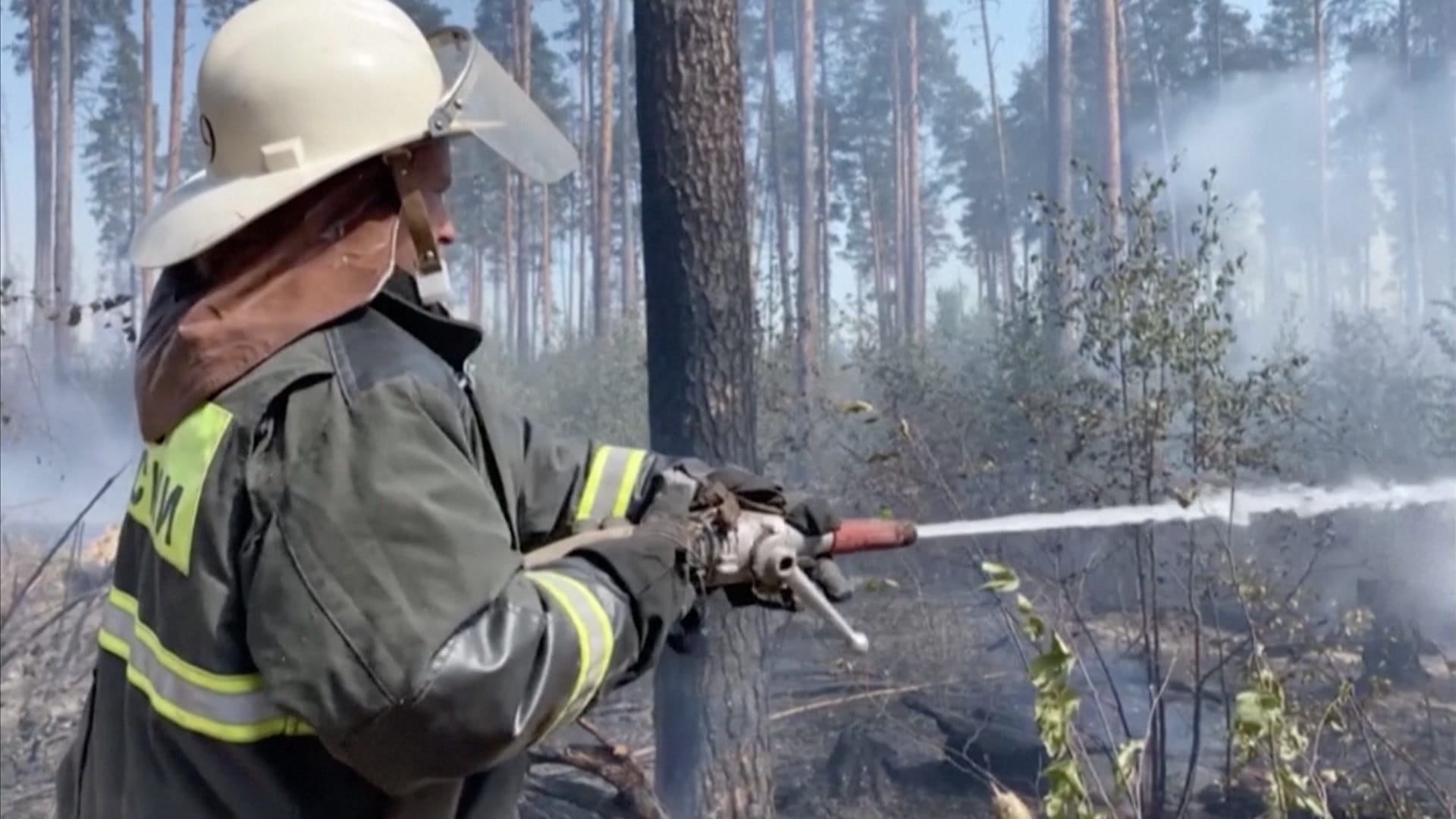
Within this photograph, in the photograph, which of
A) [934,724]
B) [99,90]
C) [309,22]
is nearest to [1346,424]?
[934,724]

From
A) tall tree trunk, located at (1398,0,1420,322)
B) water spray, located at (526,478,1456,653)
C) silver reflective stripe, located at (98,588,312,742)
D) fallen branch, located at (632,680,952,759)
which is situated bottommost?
fallen branch, located at (632,680,952,759)

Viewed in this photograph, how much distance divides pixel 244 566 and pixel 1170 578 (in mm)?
4812

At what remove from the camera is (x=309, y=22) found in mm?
1744

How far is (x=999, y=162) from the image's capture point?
22.2ft

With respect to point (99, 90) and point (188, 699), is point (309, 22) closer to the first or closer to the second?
point (188, 699)

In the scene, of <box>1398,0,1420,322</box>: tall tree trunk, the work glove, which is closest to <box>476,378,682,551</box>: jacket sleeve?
the work glove

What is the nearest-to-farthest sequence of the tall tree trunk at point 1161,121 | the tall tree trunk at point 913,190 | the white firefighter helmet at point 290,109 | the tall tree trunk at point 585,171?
the white firefighter helmet at point 290,109 → the tall tree trunk at point 1161,121 → the tall tree trunk at point 913,190 → the tall tree trunk at point 585,171

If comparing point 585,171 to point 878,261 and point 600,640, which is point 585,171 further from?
point 600,640

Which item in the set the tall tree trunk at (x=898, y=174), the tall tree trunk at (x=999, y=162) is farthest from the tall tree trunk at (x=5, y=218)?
the tall tree trunk at (x=999, y=162)

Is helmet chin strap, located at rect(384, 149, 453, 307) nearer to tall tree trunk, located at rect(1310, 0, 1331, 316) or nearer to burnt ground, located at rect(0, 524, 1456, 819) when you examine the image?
burnt ground, located at rect(0, 524, 1456, 819)

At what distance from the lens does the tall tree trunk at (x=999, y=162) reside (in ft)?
21.1

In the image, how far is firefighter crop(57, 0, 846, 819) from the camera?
1.36 metres

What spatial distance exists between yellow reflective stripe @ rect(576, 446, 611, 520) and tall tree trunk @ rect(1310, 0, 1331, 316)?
453cm

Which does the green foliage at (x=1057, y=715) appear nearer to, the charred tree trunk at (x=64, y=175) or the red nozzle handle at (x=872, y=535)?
the red nozzle handle at (x=872, y=535)
